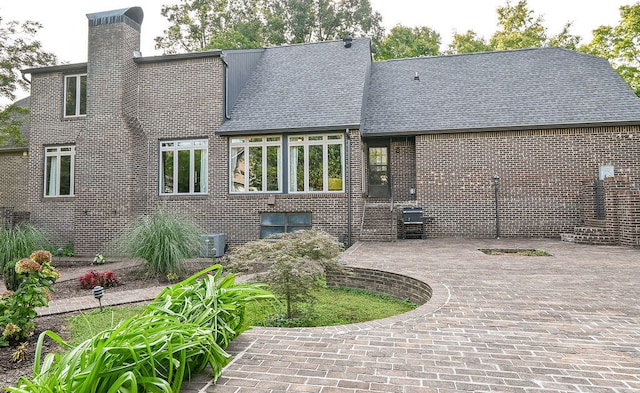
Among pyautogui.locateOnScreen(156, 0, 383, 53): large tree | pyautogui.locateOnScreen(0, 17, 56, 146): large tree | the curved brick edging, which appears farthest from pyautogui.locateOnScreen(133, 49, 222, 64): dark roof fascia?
pyautogui.locateOnScreen(156, 0, 383, 53): large tree

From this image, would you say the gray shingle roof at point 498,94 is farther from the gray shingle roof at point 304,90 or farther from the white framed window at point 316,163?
the white framed window at point 316,163

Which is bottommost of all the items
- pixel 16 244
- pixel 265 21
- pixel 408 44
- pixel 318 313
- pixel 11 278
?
pixel 318 313

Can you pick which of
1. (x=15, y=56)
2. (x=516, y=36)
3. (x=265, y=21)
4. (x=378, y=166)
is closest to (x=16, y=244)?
(x=15, y=56)

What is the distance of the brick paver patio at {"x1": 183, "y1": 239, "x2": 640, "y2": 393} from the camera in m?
2.21

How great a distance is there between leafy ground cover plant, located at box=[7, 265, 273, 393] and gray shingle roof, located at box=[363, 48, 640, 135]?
33.1 ft

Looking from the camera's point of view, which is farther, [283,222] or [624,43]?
[624,43]

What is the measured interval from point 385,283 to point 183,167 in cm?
843

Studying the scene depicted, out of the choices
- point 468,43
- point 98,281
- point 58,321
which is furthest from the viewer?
point 468,43

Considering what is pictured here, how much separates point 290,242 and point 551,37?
2483cm

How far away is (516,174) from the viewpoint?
1130cm

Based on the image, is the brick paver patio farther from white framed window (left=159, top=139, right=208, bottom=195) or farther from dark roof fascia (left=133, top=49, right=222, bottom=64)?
dark roof fascia (left=133, top=49, right=222, bottom=64)

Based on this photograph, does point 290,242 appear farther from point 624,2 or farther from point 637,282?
point 624,2

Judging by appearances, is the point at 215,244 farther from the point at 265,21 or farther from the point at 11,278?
the point at 265,21

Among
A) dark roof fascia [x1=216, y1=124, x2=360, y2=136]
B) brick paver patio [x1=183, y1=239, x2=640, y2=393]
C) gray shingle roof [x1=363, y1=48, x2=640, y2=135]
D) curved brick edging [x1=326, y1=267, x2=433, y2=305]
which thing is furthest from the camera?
gray shingle roof [x1=363, y1=48, x2=640, y2=135]
